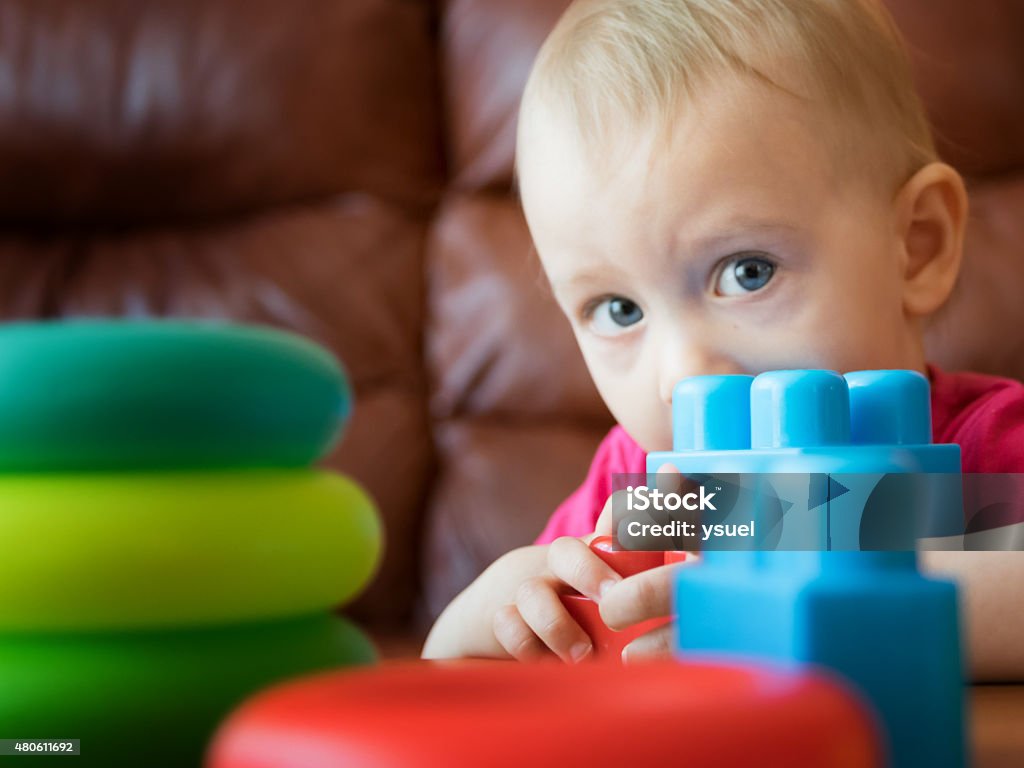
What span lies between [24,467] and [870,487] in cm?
29

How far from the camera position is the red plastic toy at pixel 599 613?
0.50 m

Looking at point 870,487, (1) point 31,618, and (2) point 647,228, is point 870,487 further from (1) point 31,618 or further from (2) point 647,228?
(2) point 647,228

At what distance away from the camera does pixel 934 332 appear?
1323mm

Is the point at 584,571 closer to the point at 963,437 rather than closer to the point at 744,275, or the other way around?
the point at 744,275

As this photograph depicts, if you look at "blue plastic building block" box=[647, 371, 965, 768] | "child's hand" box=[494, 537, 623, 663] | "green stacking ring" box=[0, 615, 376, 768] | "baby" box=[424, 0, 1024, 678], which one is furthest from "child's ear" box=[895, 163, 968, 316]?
"green stacking ring" box=[0, 615, 376, 768]

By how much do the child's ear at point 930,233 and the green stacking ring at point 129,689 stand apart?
67 centimetres

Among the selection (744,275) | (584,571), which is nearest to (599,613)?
(584,571)

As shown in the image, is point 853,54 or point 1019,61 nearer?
point 853,54

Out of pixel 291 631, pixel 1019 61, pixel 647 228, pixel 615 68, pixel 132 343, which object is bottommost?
pixel 291 631

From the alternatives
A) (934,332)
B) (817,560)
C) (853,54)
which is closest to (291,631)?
(817,560)

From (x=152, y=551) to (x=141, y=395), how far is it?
2.1 inches

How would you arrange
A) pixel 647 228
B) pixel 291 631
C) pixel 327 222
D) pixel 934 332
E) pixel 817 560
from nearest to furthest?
pixel 817 560, pixel 291 631, pixel 647 228, pixel 934 332, pixel 327 222

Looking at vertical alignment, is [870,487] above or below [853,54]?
below

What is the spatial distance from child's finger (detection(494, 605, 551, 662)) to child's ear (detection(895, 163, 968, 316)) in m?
0.44
